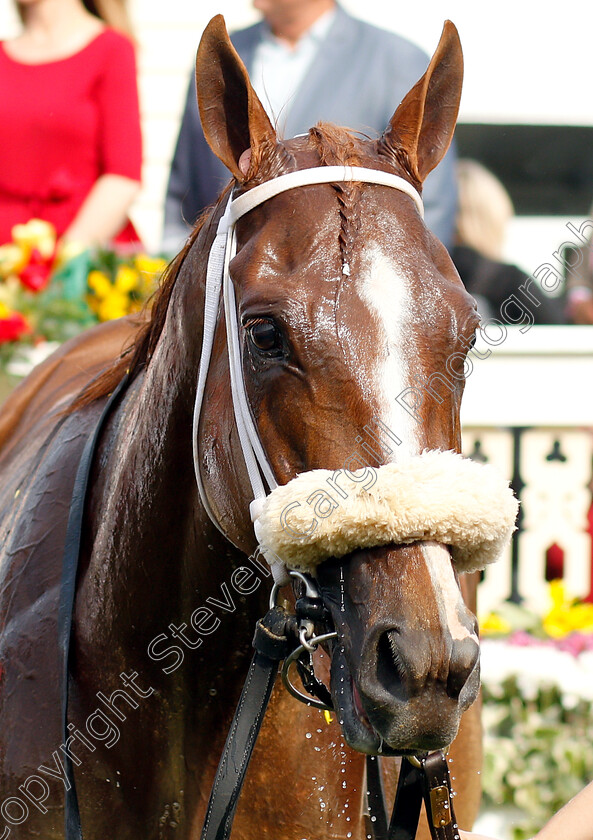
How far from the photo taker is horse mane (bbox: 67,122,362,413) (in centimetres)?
161

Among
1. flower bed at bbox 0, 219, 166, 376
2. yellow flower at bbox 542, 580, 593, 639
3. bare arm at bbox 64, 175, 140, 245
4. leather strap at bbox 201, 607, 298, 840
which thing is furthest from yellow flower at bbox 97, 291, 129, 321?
leather strap at bbox 201, 607, 298, 840

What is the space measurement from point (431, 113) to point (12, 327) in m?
2.43

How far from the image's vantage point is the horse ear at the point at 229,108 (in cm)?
173

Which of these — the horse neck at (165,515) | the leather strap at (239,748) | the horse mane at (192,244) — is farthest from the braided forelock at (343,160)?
the leather strap at (239,748)

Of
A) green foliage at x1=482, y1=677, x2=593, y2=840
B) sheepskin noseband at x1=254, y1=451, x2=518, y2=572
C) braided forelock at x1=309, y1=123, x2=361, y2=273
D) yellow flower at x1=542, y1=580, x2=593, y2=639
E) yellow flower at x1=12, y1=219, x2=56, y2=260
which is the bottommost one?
green foliage at x1=482, y1=677, x2=593, y2=840

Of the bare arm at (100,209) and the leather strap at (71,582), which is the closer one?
the leather strap at (71,582)

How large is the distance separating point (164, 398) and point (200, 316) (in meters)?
0.18

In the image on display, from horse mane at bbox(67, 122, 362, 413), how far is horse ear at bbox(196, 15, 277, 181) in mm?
52

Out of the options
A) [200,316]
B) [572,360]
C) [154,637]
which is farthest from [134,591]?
[572,360]

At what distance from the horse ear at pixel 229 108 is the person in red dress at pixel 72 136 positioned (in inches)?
105

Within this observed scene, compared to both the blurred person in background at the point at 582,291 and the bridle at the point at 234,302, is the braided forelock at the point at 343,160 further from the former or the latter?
the blurred person in background at the point at 582,291

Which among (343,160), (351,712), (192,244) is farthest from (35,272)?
(351,712)

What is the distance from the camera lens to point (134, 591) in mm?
1905

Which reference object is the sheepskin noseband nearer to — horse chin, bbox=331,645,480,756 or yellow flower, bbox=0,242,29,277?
horse chin, bbox=331,645,480,756
